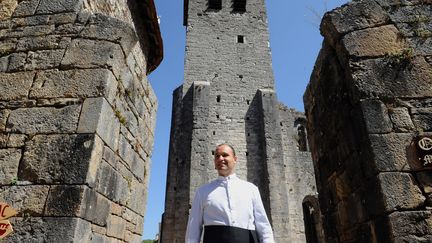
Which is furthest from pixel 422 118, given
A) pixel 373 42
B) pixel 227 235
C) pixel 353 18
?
pixel 227 235

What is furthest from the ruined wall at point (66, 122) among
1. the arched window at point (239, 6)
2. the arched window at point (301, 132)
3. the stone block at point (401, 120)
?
the arched window at point (239, 6)

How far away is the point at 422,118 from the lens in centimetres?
271

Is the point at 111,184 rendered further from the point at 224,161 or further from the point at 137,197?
the point at 224,161

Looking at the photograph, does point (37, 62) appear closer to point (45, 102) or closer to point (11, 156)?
point (45, 102)

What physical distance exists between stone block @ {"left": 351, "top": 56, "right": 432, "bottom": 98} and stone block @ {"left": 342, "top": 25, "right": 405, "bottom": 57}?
0.10 m

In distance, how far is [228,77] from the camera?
53.3ft

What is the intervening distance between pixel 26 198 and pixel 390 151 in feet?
10.5

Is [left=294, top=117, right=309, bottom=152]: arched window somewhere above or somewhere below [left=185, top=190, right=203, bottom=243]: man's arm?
above

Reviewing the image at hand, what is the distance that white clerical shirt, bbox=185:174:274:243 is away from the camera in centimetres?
229

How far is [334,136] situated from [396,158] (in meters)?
0.97

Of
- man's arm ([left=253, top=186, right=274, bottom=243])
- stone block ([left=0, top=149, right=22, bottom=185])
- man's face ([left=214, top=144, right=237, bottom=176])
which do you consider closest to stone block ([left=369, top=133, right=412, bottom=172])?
man's arm ([left=253, top=186, right=274, bottom=243])

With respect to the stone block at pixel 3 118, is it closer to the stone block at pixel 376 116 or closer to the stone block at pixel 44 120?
the stone block at pixel 44 120

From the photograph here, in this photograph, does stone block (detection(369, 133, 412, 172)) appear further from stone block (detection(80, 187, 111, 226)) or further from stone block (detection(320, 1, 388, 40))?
stone block (detection(80, 187, 111, 226))

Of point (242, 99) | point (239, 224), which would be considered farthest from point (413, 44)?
point (242, 99)
